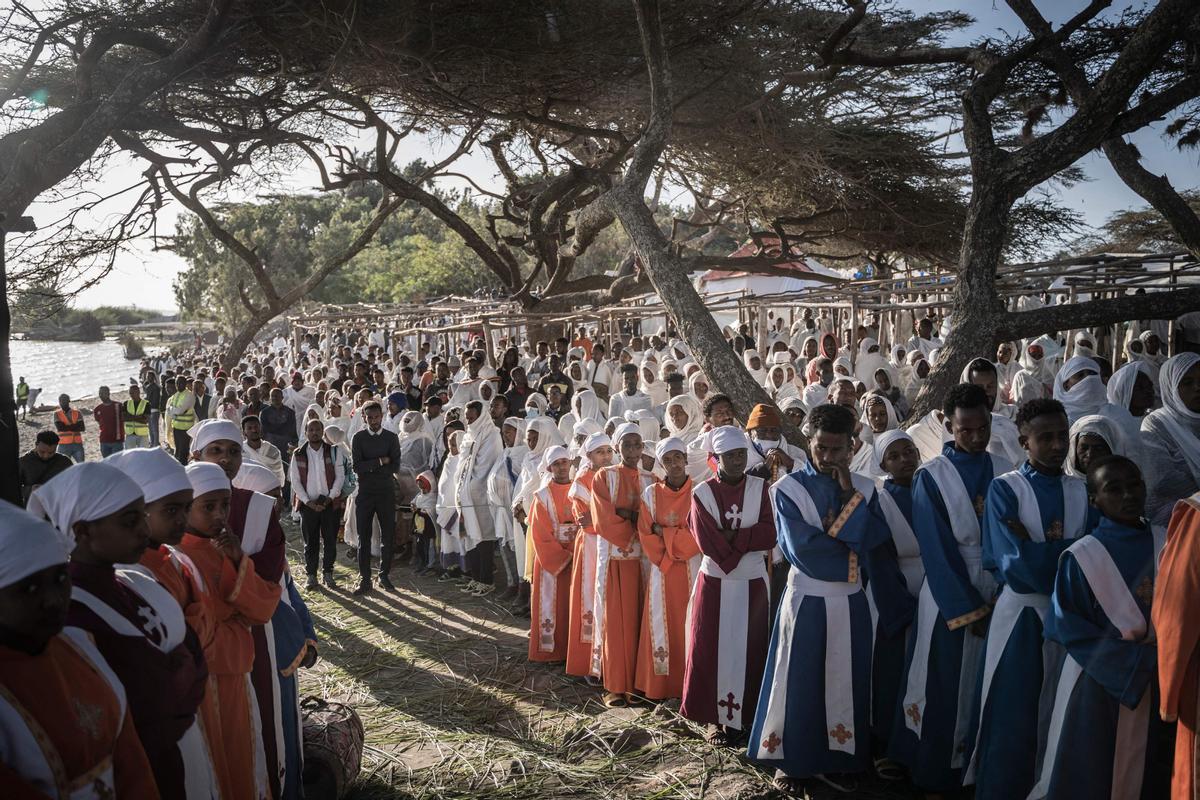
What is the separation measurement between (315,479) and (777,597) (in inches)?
190

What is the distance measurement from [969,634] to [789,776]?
3.70 ft

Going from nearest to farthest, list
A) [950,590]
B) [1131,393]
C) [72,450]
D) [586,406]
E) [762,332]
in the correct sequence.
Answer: [950,590] < [1131,393] < [586,406] < [72,450] < [762,332]

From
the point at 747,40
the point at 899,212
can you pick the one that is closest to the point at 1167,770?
the point at 747,40

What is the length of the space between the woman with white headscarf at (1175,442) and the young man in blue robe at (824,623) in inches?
59.9

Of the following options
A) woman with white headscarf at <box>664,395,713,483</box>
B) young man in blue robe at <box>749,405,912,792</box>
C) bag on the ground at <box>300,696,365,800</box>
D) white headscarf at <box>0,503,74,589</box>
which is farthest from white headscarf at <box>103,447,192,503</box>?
woman with white headscarf at <box>664,395,713,483</box>

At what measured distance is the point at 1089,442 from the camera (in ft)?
13.0

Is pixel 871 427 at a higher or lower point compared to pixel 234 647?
higher

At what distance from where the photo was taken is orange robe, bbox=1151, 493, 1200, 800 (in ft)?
9.36

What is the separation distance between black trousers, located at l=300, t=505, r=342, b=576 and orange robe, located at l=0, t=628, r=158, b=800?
21.2 feet

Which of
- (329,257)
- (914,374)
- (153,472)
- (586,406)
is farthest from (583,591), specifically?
(329,257)

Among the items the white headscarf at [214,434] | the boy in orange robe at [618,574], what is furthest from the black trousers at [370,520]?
the white headscarf at [214,434]

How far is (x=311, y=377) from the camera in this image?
61.0 feet

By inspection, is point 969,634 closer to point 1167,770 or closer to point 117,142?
point 1167,770

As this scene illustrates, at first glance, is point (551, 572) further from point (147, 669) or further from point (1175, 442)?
point (147, 669)
